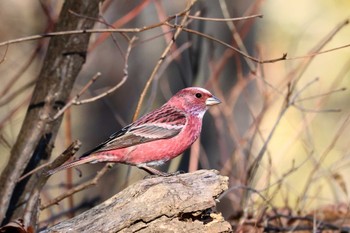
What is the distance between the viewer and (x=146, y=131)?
559cm

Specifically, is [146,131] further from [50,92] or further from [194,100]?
[50,92]

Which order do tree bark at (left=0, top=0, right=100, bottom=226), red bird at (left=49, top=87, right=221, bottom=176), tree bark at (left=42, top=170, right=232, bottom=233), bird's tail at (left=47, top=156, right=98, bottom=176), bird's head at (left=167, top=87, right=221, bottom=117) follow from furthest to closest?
bird's head at (left=167, top=87, right=221, bottom=117)
tree bark at (left=0, top=0, right=100, bottom=226)
red bird at (left=49, top=87, right=221, bottom=176)
bird's tail at (left=47, top=156, right=98, bottom=176)
tree bark at (left=42, top=170, right=232, bottom=233)

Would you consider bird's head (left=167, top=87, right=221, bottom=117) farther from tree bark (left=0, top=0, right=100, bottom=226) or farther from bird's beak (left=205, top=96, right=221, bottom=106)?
tree bark (left=0, top=0, right=100, bottom=226)

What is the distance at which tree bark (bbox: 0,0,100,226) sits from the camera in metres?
5.62

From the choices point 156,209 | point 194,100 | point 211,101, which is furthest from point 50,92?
point 156,209

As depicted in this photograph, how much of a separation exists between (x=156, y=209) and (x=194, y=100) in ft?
5.48

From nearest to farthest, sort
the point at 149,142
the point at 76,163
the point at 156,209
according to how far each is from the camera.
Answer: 1. the point at 156,209
2. the point at 76,163
3. the point at 149,142

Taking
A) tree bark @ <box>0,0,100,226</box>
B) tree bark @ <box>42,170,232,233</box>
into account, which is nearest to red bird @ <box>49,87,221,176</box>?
tree bark @ <box>0,0,100,226</box>

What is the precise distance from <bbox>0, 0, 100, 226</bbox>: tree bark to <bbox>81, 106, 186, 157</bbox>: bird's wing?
502 mm

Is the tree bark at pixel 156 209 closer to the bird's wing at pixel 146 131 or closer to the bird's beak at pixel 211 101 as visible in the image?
the bird's wing at pixel 146 131

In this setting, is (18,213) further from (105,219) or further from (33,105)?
(105,219)

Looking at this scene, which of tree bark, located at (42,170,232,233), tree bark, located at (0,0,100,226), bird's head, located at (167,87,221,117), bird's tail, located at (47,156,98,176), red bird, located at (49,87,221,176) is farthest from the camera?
bird's head, located at (167,87,221,117)

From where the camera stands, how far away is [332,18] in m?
17.6

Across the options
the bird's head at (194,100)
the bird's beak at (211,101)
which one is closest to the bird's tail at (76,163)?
the bird's head at (194,100)
